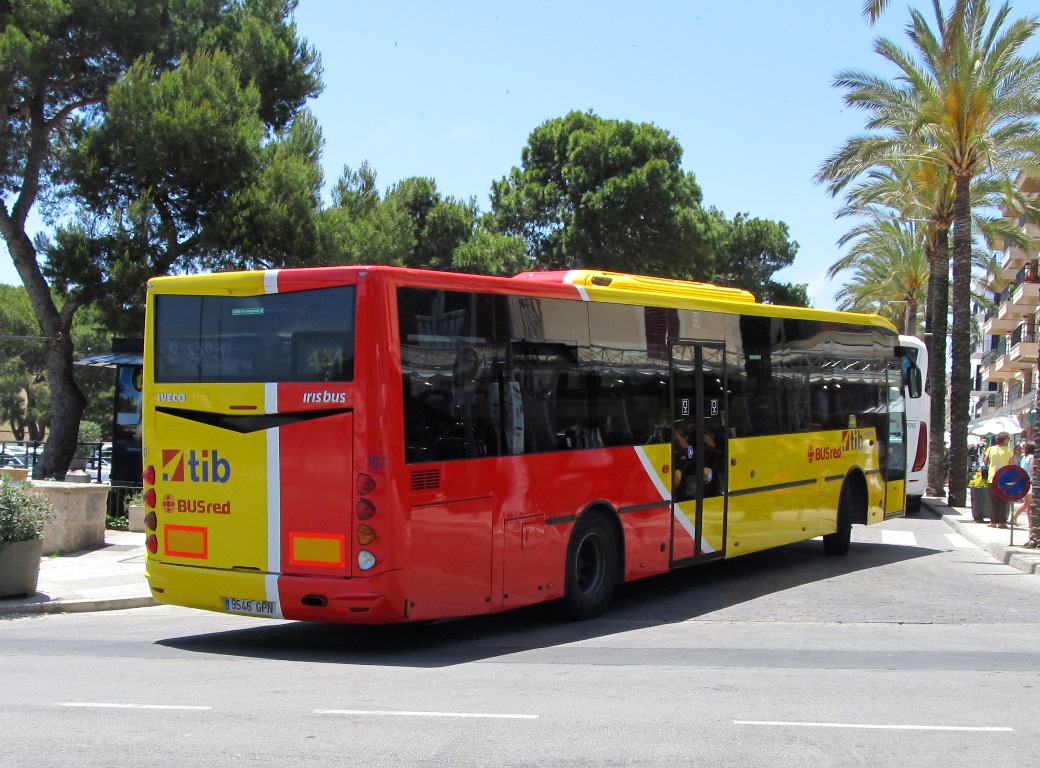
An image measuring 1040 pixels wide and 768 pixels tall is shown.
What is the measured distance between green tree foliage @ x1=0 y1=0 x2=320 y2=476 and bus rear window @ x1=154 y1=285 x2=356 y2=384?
12840 millimetres

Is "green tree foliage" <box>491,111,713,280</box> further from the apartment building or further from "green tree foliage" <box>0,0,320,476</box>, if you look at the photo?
"green tree foliage" <box>0,0,320,476</box>

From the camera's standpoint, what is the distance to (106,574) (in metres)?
14.0

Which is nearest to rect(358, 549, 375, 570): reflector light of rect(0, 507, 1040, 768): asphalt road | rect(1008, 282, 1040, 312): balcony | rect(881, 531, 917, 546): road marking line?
rect(0, 507, 1040, 768): asphalt road

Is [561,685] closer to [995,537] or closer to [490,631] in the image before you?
[490,631]

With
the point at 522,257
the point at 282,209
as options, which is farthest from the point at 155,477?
the point at 522,257

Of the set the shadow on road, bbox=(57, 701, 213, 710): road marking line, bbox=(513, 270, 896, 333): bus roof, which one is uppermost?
bbox=(513, 270, 896, 333): bus roof

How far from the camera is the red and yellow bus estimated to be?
867cm

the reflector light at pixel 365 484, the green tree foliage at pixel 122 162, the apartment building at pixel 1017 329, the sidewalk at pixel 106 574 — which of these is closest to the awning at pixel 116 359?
the green tree foliage at pixel 122 162

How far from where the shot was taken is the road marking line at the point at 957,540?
19.0 m

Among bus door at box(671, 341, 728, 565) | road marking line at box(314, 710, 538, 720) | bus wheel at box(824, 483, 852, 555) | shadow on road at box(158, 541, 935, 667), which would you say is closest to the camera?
road marking line at box(314, 710, 538, 720)

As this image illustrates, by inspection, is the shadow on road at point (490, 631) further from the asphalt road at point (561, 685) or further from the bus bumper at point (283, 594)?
the bus bumper at point (283, 594)

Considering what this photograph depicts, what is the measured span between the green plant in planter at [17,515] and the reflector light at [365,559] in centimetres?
513

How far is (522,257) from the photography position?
42.0 metres

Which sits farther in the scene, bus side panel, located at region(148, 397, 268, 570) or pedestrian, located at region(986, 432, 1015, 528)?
pedestrian, located at region(986, 432, 1015, 528)
